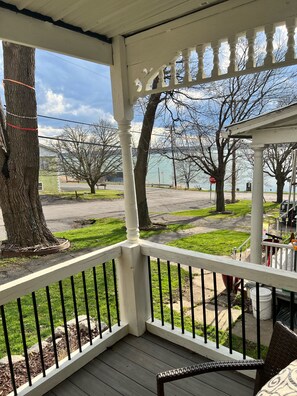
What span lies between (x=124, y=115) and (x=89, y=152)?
471 inches

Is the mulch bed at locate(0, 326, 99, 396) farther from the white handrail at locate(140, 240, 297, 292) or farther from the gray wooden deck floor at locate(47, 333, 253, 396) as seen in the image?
the white handrail at locate(140, 240, 297, 292)

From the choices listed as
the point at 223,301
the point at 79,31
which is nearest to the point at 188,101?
the point at 223,301

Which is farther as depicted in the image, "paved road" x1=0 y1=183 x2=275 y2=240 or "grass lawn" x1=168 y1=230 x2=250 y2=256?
"paved road" x1=0 y1=183 x2=275 y2=240

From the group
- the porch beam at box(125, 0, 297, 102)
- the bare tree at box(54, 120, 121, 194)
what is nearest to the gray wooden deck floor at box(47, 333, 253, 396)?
the porch beam at box(125, 0, 297, 102)

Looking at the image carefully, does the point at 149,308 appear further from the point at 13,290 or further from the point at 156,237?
the point at 156,237

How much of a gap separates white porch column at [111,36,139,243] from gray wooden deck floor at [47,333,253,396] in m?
0.86

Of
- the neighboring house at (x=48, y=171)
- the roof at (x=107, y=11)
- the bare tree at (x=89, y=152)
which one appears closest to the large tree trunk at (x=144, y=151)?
the bare tree at (x=89, y=152)

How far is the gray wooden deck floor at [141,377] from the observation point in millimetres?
1724

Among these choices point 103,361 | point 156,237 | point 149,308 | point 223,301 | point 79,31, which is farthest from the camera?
point 156,237

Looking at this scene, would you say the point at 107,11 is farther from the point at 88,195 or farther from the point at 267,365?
the point at 88,195

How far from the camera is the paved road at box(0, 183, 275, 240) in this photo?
445 inches

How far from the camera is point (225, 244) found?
7621 millimetres

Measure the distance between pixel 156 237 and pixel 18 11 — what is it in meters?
7.40

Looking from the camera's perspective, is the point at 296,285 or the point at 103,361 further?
the point at 103,361
